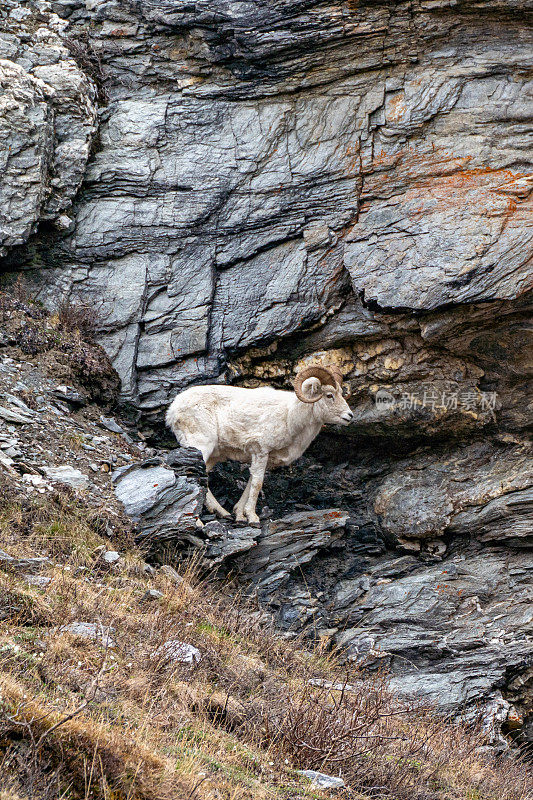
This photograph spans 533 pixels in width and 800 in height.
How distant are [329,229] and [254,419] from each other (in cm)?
421

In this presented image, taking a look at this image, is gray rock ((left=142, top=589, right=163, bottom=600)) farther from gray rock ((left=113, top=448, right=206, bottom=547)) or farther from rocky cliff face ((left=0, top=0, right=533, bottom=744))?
rocky cliff face ((left=0, top=0, right=533, bottom=744))

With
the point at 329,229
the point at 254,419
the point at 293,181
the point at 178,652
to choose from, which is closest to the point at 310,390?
the point at 254,419

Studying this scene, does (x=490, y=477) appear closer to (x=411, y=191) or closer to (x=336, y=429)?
(x=336, y=429)

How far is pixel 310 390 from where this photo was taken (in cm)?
1191

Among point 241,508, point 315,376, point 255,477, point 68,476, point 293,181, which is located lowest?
point 241,508

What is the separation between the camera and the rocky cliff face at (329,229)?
12.5m

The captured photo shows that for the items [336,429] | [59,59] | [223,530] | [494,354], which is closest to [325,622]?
[223,530]

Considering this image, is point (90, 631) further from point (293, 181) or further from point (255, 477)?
point (293, 181)

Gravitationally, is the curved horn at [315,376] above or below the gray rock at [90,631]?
above

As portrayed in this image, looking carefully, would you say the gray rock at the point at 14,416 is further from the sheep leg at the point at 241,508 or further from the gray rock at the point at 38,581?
the gray rock at the point at 38,581

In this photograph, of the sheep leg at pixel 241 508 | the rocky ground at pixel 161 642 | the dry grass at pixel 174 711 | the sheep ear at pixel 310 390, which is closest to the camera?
the dry grass at pixel 174 711

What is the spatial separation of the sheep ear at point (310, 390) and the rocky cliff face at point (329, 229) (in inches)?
74.0

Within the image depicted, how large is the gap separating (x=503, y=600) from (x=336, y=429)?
4.23 metres

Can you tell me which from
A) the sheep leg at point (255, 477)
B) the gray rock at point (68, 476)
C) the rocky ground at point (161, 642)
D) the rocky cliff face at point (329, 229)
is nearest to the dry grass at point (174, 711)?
the rocky ground at point (161, 642)
